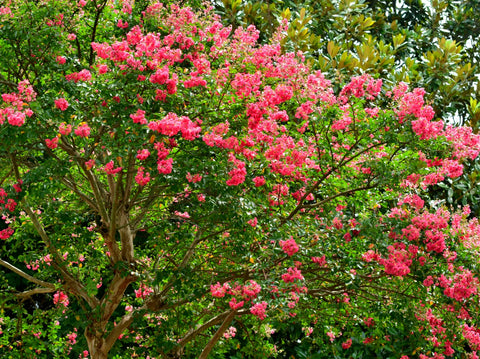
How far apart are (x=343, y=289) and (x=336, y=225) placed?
46.4 inches

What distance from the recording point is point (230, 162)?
596cm

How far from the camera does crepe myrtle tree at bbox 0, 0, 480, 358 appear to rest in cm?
575

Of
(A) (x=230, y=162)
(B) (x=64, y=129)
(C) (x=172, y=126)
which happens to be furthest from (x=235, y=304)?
(B) (x=64, y=129)

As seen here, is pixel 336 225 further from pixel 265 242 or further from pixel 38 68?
pixel 38 68

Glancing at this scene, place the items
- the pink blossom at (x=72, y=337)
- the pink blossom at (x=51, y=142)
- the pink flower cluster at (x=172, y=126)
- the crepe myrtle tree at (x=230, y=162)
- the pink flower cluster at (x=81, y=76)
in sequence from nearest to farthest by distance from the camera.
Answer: the pink flower cluster at (x=172, y=126)
the pink blossom at (x=51, y=142)
the crepe myrtle tree at (x=230, y=162)
the pink flower cluster at (x=81, y=76)
the pink blossom at (x=72, y=337)

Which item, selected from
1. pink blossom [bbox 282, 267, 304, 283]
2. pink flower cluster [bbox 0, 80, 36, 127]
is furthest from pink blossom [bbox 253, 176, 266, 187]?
pink flower cluster [bbox 0, 80, 36, 127]

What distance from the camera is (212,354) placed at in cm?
967

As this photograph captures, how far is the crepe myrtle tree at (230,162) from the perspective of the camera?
226 inches

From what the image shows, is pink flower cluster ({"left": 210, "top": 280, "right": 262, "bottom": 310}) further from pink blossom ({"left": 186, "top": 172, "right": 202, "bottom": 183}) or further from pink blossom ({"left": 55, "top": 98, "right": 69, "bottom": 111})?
pink blossom ({"left": 55, "top": 98, "right": 69, "bottom": 111})

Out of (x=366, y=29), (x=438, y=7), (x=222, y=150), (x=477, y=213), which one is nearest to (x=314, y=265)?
(x=222, y=150)

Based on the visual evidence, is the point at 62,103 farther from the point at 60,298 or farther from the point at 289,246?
the point at 60,298

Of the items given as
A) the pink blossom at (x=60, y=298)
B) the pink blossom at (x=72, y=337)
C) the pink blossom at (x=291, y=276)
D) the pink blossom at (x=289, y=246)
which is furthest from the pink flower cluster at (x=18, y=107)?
the pink blossom at (x=72, y=337)

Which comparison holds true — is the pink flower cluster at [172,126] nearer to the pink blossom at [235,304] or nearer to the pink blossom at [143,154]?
the pink blossom at [143,154]

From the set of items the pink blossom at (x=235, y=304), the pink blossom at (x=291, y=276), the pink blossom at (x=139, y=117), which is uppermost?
the pink blossom at (x=139, y=117)
